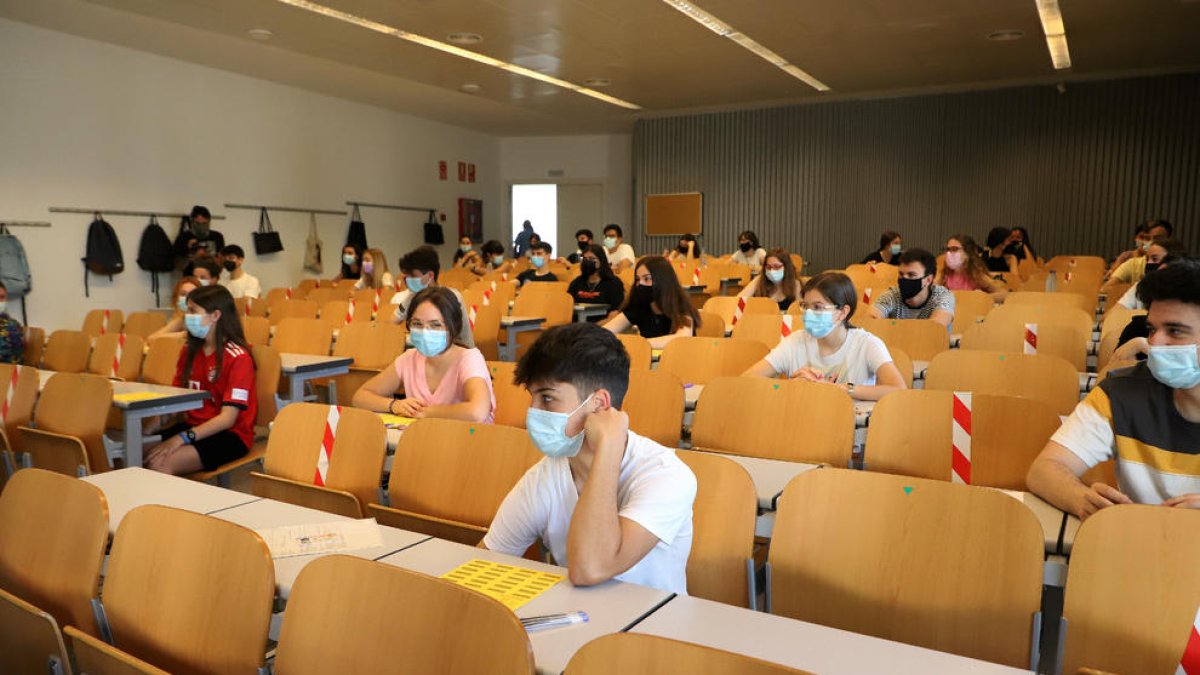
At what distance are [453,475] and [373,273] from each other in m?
6.94

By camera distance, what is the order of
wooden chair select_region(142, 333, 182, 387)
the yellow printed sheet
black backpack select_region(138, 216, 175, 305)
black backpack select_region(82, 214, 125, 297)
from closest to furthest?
the yellow printed sheet, wooden chair select_region(142, 333, 182, 387), black backpack select_region(82, 214, 125, 297), black backpack select_region(138, 216, 175, 305)

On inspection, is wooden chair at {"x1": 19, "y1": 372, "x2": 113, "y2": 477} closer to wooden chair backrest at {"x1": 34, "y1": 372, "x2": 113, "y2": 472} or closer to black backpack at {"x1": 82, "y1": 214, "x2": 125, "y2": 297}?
wooden chair backrest at {"x1": 34, "y1": 372, "x2": 113, "y2": 472}

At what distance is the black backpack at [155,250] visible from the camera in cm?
1013

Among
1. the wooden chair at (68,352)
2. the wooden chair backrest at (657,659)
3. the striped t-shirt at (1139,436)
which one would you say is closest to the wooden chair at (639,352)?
the striped t-shirt at (1139,436)

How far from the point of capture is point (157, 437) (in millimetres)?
4047

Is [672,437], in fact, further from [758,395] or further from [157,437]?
[157,437]

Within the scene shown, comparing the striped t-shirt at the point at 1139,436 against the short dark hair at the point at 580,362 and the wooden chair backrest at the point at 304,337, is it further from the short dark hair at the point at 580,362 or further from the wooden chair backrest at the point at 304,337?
the wooden chair backrest at the point at 304,337

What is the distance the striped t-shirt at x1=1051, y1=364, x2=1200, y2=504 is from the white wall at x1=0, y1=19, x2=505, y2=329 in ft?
32.9

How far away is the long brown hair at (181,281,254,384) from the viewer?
4074mm

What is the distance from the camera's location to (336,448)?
2.92 metres

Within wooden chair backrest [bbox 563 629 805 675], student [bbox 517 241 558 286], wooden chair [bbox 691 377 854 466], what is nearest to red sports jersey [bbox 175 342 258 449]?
wooden chair [bbox 691 377 854 466]

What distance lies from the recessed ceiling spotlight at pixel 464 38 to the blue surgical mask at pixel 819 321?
598 cm

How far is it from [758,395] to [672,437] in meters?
0.45

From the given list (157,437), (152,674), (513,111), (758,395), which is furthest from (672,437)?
(513,111)
